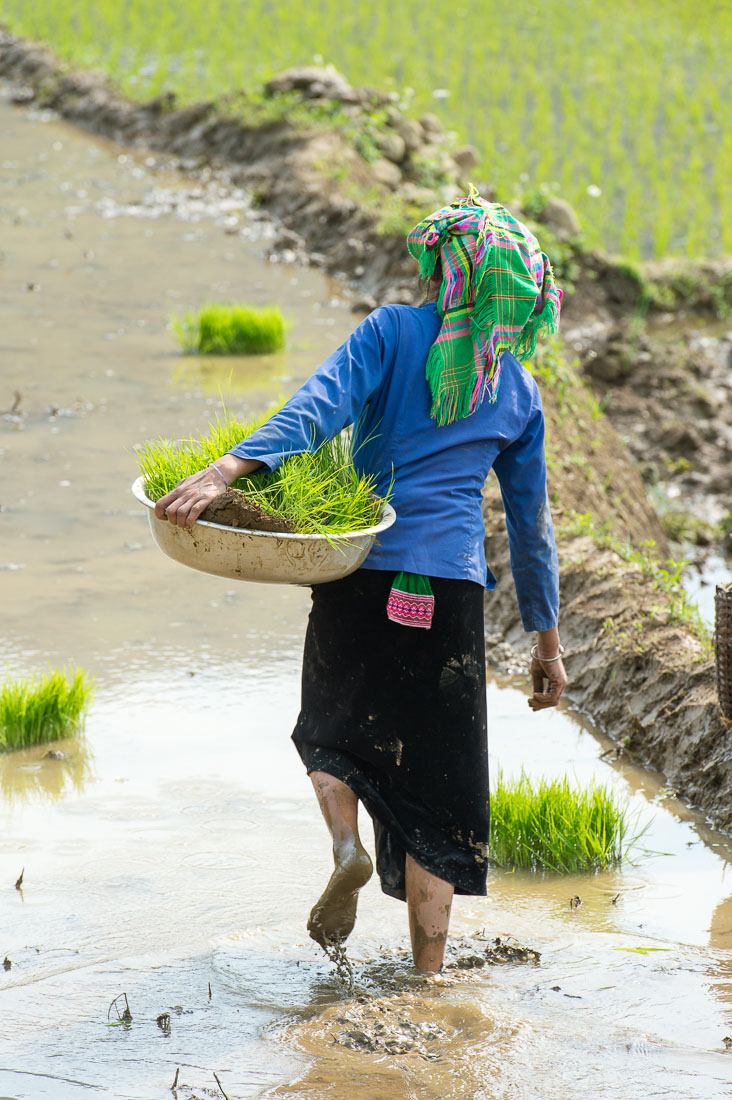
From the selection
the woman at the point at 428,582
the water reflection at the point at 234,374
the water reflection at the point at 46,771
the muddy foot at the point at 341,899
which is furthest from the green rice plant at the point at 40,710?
the water reflection at the point at 234,374

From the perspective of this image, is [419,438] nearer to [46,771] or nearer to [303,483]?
[303,483]

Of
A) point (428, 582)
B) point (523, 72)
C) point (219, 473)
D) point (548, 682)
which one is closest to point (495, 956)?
point (548, 682)

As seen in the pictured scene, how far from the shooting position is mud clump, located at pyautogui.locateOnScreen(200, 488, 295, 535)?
221cm

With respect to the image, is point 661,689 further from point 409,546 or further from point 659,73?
point 659,73

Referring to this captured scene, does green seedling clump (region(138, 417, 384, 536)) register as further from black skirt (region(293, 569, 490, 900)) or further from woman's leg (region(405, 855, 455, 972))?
woman's leg (region(405, 855, 455, 972))

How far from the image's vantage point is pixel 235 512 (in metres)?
2.22

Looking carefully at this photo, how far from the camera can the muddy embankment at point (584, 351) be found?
13.4 feet

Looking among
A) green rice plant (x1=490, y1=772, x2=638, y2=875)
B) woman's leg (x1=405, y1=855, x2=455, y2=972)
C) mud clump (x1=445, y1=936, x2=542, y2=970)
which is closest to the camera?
woman's leg (x1=405, y1=855, x2=455, y2=972)

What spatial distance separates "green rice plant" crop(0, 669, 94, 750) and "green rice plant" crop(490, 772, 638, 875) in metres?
1.30

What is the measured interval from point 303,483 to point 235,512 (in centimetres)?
20

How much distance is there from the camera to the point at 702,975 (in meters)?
2.75

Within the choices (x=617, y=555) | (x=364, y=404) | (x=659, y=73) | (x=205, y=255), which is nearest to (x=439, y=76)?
(x=659, y=73)

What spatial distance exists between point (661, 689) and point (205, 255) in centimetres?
642

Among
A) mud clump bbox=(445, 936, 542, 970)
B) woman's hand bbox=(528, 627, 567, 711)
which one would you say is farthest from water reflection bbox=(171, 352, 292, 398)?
mud clump bbox=(445, 936, 542, 970)
